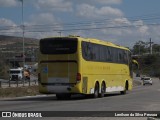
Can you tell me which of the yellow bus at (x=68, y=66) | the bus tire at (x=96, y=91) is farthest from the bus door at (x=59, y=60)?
the bus tire at (x=96, y=91)

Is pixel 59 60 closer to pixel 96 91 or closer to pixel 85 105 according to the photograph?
pixel 96 91

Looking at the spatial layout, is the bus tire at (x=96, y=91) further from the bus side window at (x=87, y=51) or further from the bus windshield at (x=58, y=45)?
the bus windshield at (x=58, y=45)

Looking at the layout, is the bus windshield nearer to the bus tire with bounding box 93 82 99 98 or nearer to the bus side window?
the bus side window

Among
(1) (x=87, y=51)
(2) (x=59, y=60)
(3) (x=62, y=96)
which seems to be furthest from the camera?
(3) (x=62, y=96)

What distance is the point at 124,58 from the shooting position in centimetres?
3956

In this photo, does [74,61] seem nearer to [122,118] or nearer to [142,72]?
[122,118]

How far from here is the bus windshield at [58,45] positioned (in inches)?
1155

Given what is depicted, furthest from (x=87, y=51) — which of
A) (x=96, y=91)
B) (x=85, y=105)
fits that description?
(x=85, y=105)

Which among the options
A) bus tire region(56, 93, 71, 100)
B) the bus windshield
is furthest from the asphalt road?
the bus windshield

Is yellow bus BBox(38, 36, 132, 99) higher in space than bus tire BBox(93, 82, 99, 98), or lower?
higher

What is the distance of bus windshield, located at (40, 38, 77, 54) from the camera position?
2933cm

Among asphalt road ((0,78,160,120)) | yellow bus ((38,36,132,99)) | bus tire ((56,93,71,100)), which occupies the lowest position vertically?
bus tire ((56,93,71,100))

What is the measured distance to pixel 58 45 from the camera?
29609mm

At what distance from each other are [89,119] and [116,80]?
21.2 m
